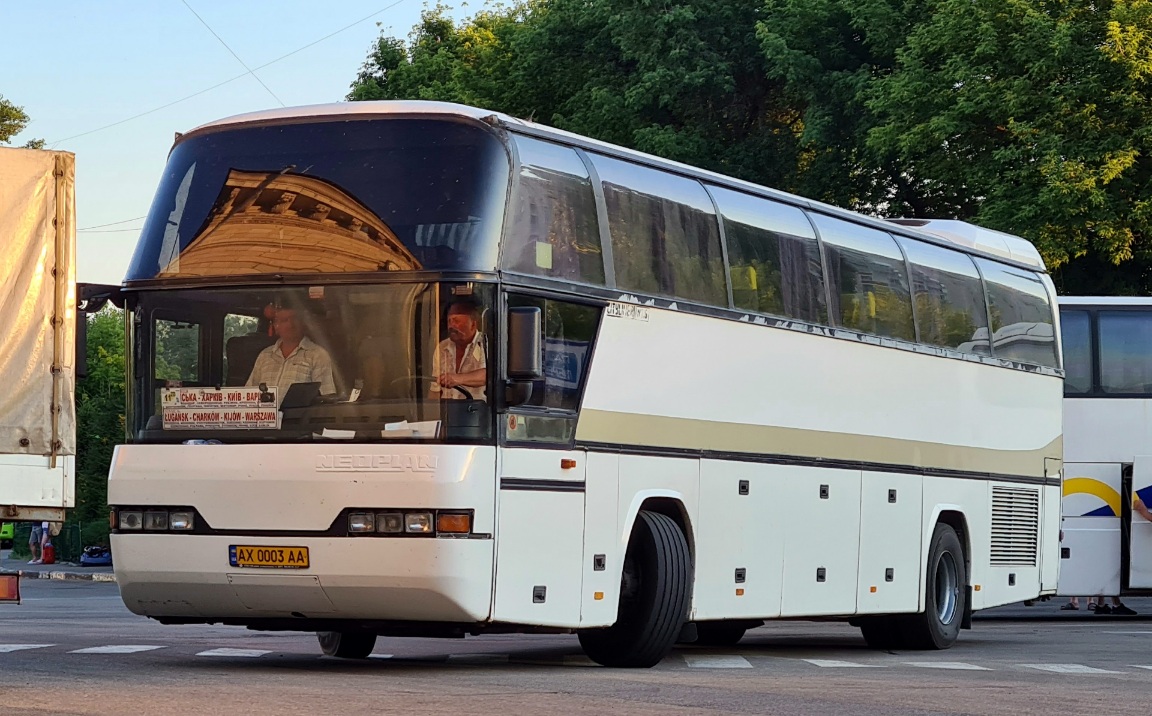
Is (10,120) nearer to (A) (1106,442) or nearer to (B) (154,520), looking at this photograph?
(A) (1106,442)

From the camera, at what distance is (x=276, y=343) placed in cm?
1280

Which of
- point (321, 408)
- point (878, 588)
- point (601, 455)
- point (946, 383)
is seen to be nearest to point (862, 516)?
point (878, 588)

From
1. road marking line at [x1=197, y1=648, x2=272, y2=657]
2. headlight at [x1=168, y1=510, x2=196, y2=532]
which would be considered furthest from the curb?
headlight at [x1=168, y1=510, x2=196, y2=532]

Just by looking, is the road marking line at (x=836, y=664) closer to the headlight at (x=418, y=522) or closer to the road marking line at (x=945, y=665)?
the road marking line at (x=945, y=665)

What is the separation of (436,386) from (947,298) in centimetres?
837

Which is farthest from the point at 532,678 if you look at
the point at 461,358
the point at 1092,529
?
the point at 1092,529

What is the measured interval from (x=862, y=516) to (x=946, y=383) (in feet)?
7.11

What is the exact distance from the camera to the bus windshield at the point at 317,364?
12.4 metres

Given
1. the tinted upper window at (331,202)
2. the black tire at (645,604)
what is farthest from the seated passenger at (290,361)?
the black tire at (645,604)

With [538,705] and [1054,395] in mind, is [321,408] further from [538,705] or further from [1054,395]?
[1054,395]

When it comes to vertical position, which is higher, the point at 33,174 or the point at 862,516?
the point at 33,174

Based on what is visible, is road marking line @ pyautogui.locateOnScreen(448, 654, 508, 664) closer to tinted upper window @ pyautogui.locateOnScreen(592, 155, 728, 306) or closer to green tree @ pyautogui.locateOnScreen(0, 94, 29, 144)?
tinted upper window @ pyautogui.locateOnScreen(592, 155, 728, 306)

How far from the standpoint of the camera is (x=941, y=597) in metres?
19.6

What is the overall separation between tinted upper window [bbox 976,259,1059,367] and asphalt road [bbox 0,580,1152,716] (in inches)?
115
